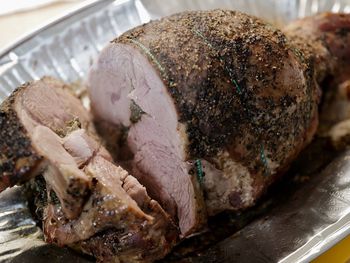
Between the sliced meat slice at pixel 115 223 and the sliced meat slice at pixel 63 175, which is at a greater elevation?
the sliced meat slice at pixel 63 175

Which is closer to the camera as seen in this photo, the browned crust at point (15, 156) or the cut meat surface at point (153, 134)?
the browned crust at point (15, 156)

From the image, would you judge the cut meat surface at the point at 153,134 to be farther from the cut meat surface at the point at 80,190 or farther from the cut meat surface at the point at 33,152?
the cut meat surface at the point at 33,152

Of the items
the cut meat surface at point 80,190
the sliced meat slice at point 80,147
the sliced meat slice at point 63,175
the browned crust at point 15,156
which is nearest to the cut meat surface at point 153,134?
the cut meat surface at point 80,190

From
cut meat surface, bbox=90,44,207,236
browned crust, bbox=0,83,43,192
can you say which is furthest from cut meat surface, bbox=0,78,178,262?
cut meat surface, bbox=90,44,207,236

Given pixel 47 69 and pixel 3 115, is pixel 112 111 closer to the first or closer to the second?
pixel 3 115

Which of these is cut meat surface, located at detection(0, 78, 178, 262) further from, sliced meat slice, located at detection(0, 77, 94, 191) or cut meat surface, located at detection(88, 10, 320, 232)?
cut meat surface, located at detection(88, 10, 320, 232)

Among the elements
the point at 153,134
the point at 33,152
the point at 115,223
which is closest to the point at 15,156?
the point at 33,152
